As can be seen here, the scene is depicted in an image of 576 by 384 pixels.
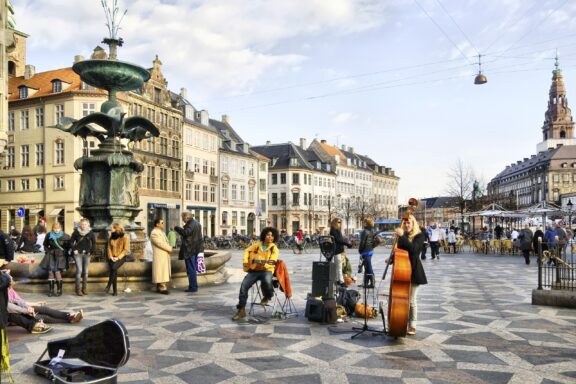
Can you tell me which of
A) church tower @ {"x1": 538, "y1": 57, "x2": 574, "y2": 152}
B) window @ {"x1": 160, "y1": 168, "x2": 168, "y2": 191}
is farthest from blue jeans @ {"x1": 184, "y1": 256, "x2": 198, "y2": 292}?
church tower @ {"x1": 538, "y1": 57, "x2": 574, "y2": 152}

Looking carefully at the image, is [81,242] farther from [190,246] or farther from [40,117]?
[40,117]

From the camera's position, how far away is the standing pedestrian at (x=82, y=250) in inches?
456

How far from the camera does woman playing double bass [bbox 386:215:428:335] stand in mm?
7828

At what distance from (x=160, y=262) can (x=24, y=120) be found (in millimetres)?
41735

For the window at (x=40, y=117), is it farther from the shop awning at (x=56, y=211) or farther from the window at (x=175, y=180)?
the window at (x=175, y=180)

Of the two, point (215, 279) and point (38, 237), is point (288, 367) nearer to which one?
point (215, 279)

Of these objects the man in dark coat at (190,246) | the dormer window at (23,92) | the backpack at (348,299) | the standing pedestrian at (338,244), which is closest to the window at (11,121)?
the dormer window at (23,92)

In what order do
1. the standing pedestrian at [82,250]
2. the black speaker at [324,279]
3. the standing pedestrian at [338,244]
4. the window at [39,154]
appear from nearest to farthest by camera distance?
the black speaker at [324,279]
the standing pedestrian at [338,244]
the standing pedestrian at [82,250]
the window at [39,154]

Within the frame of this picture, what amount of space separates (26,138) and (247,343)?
46.3 metres

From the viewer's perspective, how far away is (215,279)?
14320 mm

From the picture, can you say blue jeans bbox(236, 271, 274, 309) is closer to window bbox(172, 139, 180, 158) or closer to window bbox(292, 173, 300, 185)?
window bbox(172, 139, 180, 158)

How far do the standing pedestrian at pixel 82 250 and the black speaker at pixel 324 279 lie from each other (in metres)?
5.28

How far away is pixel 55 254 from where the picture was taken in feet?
38.2

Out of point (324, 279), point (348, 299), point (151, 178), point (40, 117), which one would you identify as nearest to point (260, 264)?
point (324, 279)
